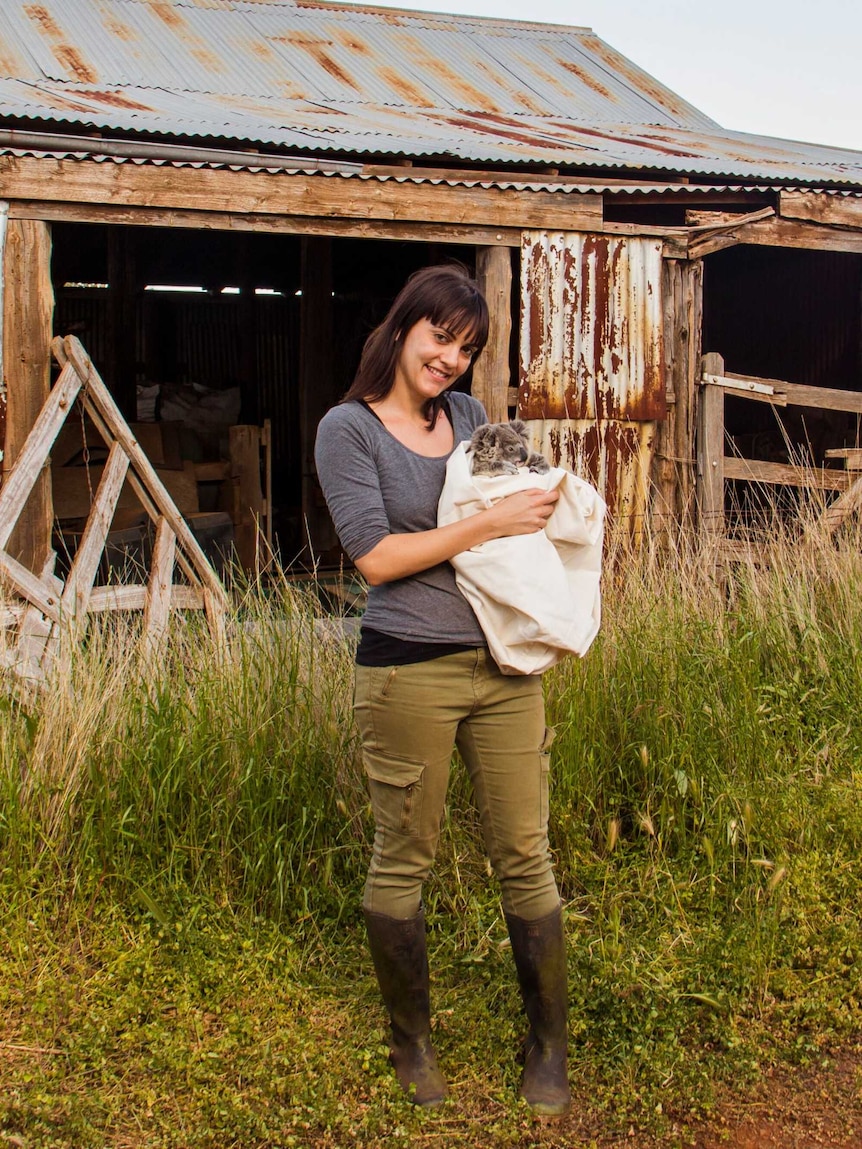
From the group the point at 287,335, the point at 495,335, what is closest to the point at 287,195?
the point at 495,335

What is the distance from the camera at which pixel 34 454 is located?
20.3 ft

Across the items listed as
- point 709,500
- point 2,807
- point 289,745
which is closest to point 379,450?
point 289,745

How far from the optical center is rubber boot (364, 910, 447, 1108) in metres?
2.87

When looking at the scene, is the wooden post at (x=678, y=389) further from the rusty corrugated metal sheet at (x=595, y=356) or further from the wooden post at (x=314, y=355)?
the wooden post at (x=314, y=355)

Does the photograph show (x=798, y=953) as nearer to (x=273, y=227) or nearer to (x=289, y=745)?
(x=289, y=745)

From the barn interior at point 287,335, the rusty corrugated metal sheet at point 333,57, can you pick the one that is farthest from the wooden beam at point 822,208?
the rusty corrugated metal sheet at point 333,57

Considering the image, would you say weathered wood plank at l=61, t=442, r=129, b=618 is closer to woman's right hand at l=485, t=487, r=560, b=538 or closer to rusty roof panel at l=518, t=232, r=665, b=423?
rusty roof panel at l=518, t=232, r=665, b=423

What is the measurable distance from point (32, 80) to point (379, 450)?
24.6ft

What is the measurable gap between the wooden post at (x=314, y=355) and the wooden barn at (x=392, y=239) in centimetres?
3

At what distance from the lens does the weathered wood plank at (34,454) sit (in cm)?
603

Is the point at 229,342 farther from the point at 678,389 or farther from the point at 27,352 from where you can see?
the point at 27,352

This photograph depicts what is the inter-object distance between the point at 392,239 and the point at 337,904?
5.09m

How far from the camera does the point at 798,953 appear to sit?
3.70 m

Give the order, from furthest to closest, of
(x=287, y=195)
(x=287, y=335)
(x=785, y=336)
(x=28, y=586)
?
1. (x=287, y=335)
2. (x=785, y=336)
3. (x=287, y=195)
4. (x=28, y=586)
